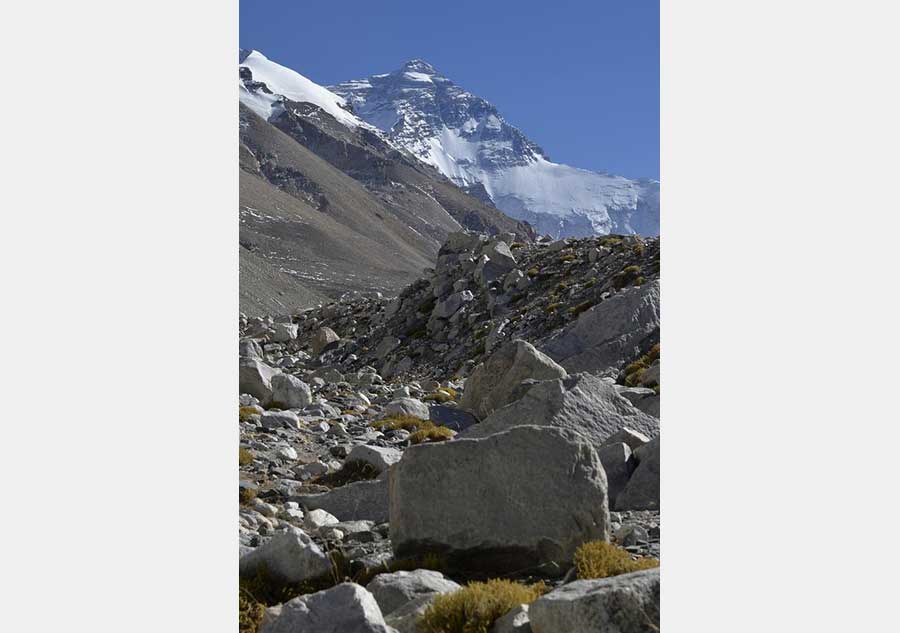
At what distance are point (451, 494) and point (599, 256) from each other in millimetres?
28231

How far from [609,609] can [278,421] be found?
999 cm

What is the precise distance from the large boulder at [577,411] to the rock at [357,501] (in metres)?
1.38

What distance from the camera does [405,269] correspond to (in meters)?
161

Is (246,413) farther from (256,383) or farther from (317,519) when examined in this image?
Answer: (317,519)

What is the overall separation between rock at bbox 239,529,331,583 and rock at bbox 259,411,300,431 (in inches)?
287

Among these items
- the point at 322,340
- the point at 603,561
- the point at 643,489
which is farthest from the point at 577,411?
the point at 322,340

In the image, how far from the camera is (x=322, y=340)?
37.9 metres

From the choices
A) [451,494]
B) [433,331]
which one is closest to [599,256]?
[433,331]

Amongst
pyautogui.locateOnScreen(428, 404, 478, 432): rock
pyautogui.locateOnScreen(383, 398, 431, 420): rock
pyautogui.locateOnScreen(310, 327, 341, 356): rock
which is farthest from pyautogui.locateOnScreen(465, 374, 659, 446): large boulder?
pyautogui.locateOnScreen(310, 327, 341, 356): rock

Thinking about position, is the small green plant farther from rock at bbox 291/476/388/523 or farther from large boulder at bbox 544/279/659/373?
large boulder at bbox 544/279/659/373

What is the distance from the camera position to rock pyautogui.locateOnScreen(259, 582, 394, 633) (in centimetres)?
473

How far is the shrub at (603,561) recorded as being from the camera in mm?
5816

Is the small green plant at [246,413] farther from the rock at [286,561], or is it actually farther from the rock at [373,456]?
the rock at [286,561]
